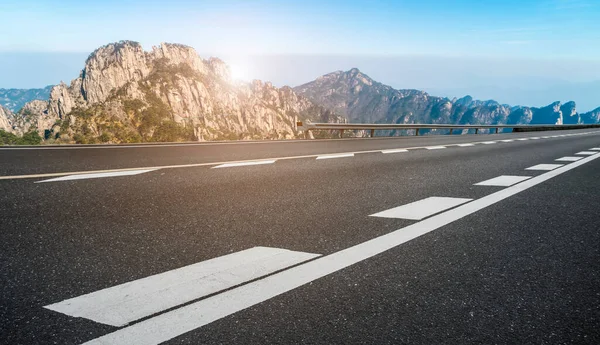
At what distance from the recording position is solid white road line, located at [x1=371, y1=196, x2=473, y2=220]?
12.9ft

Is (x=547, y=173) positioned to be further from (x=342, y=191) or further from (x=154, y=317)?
(x=154, y=317)

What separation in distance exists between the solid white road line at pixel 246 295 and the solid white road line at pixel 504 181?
2.96m

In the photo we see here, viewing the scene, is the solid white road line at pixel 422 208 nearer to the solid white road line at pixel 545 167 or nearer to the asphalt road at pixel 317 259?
the asphalt road at pixel 317 259

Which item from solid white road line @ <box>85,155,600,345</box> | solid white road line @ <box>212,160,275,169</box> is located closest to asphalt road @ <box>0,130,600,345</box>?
Result: solid white road line @ <box>85,155,600,345</box>

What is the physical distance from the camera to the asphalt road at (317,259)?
1754 mm

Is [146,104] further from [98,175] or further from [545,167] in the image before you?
[545,167]

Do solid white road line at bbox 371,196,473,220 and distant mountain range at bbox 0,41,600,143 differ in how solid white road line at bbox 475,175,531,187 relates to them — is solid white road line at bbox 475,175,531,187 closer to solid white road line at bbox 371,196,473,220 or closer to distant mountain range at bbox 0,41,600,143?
solid white road line at bbox 371,196,473,220

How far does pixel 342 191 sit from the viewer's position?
5.14 metres

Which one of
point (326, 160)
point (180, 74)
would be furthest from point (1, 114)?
point (326, 160)

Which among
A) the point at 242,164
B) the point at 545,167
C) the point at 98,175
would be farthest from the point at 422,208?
the point at 545,167

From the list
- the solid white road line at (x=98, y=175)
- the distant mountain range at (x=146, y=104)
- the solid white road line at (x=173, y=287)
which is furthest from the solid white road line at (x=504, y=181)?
the distant mountain range at (x=146, y=104)

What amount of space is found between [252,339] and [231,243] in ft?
4.35

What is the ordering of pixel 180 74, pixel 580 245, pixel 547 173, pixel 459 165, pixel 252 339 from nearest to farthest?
pixel 252 339 < pixel 580 245 < pixel 547 173 < pixel 459 165 < pixel 180 74

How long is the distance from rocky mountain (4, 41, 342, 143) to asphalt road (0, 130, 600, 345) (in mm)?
129538
